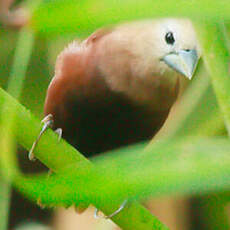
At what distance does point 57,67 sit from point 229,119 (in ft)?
2.17

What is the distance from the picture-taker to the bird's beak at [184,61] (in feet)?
2.84

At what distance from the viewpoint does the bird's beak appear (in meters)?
0.87

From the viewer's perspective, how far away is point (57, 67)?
41.7 inches

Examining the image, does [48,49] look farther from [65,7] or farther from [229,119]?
[65,7]

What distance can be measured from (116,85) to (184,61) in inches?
6.7

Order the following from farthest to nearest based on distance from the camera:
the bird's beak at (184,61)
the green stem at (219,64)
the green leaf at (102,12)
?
the bird's beak at (184,61)
the green stem at (219,64)
the green leaf at (102,12)

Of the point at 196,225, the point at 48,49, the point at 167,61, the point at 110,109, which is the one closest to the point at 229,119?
the point at 167,61

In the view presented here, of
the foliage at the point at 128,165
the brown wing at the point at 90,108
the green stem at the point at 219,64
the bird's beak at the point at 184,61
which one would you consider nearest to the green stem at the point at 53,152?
the green stem at the point at 219,64

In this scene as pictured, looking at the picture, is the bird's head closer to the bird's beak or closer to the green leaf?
the bird's beak

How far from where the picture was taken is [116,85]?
39.9 inches

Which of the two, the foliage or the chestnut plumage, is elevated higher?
the foliage

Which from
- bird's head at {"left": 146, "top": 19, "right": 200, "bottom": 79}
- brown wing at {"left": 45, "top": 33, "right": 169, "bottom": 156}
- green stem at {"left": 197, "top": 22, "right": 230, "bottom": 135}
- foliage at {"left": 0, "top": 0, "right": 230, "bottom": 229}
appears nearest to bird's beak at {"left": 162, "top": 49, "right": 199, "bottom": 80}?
bird's head at {"left": 146, "top": 19, "right": 200, "bottom": 79}

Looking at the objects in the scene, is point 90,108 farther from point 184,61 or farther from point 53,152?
point 53,152

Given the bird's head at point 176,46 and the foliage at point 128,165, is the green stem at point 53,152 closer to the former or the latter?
the foliage at point 128,165
